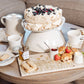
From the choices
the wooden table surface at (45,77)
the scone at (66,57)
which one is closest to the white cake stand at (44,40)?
the scone at (66,57)

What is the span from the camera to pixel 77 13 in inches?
94.0

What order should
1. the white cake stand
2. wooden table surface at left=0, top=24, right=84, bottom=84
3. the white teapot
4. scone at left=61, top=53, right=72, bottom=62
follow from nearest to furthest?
wooden table surface at left=0, top=24, right=84, bottom=84 < scone at left=61, top=53, right=72, bottom=62 < the white cake stand < the white teapot

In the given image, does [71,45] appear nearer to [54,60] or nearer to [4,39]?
[54,60]

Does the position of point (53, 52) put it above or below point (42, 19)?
below

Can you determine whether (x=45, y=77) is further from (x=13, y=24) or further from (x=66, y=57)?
(x=13, y=24)

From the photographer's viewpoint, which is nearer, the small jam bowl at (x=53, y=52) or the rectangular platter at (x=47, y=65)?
the rectangular platter at (x=47, y=65)

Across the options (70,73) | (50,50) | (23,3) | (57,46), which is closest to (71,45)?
(57,46)

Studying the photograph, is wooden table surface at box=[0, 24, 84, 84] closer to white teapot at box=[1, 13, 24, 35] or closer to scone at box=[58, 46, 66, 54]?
scone at box=[58, 46, 66, 54]

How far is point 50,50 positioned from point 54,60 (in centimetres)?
8

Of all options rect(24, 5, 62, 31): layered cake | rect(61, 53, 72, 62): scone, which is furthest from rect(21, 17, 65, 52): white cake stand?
rect(61, 53, 72, 62): scone

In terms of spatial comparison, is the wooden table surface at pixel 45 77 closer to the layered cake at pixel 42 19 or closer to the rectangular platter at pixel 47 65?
the rectangular platter at pixel 47 65

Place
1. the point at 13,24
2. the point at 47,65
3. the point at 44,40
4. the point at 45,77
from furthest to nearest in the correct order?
the point at 13,24, the point at 44,40, the point at 47,65, the point at 45,77

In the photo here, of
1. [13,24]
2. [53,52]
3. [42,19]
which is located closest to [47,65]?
[53,52]

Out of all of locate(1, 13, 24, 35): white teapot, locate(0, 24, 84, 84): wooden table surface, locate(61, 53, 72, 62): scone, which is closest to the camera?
locate(0, 24, 84, 84): wooden table surface
